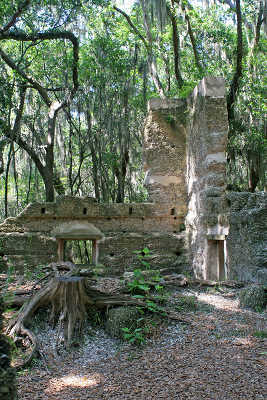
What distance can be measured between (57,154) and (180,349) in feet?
44.1

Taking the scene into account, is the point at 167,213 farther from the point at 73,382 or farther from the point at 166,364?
the point at 73,382

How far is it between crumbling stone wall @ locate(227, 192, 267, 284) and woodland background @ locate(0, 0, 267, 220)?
19.7 ft

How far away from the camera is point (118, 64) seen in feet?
42.3

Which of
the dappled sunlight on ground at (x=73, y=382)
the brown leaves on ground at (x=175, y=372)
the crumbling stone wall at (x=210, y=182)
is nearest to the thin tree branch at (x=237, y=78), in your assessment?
the crumbling stone wall at (x=210, y=182)

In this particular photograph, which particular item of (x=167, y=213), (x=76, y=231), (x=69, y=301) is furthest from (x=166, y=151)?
(x=69, y=301)

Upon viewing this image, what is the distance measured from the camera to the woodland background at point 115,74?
11.8 m

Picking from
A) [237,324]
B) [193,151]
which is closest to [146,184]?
[193,151]

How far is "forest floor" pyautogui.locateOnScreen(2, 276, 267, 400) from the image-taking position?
312 centimetres

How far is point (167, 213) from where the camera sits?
9219 mm

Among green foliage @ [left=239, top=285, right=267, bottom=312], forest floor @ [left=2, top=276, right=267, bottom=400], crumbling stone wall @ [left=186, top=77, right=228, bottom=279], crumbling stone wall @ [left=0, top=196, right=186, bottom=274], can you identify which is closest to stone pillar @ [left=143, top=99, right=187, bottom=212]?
crumbling stone wall @ [left=0, top=196, right=186, bottom=274]

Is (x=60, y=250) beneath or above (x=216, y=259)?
above

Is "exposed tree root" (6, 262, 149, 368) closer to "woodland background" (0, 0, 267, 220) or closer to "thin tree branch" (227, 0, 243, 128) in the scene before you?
"woodland background" (0, 0, 267, 220)

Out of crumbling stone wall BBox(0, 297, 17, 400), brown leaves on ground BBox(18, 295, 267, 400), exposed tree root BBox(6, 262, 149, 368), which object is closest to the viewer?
crumbling stone wall BBox(0, 297, 17, 400)

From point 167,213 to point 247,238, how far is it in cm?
311
